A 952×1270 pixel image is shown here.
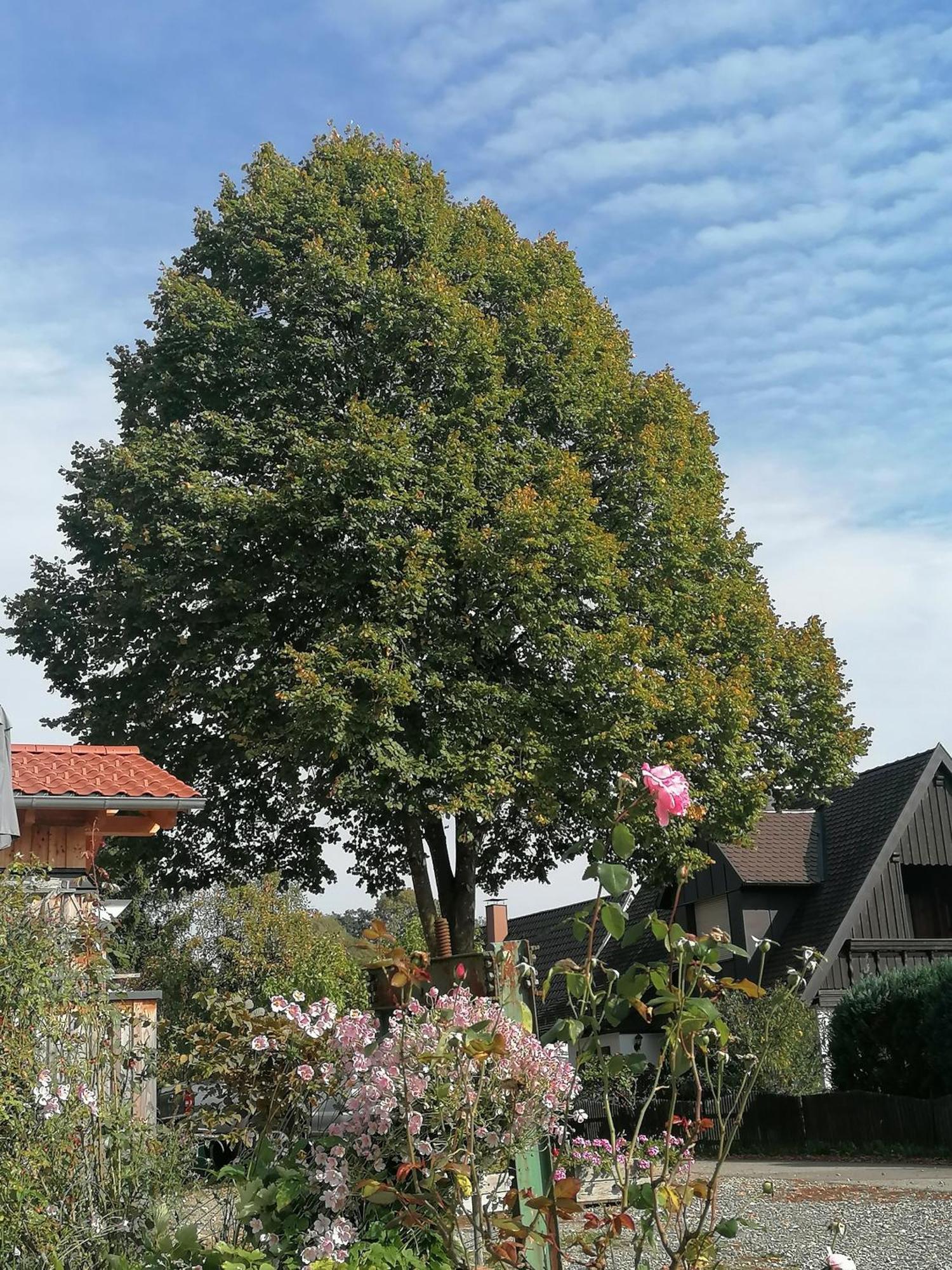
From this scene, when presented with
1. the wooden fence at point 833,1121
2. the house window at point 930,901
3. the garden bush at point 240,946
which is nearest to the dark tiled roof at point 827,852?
the house window at point 930,901

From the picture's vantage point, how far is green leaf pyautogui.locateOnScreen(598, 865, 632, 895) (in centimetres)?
384

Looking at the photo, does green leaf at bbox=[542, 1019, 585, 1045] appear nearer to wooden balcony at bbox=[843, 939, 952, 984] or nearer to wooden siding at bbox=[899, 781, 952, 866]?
wooden balcony at bbox=[843, 939, 952, 984]

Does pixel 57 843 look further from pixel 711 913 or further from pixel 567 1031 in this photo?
pixel 711 913

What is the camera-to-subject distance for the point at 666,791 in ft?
12.9

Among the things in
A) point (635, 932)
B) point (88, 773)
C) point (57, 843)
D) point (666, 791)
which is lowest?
point (635, 932)

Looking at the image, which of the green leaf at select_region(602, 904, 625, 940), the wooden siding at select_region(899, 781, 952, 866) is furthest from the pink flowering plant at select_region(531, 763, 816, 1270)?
the wooden siding at select_region(899, 781, 952, 866)

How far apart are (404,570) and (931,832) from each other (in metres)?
14.5

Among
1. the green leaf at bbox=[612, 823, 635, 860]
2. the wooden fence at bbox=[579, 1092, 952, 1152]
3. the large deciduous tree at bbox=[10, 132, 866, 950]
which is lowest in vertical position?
the wooden fence at bbox=[579, 1092, 952, 1152]

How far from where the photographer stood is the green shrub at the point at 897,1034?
19531 millimetres

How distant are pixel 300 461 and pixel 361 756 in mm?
4516

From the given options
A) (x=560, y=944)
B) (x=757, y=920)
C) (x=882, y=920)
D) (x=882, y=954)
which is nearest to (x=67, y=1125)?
(x=882, y=920)

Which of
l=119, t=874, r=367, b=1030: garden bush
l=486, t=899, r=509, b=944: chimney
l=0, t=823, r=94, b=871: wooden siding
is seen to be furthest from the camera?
l=119, t=874, r=367, b=1030: garden bush

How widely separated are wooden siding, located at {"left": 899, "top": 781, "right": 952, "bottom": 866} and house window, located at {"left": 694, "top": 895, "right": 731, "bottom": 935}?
4291mm

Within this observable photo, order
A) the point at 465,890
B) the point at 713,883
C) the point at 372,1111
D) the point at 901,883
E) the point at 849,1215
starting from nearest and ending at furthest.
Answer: the point at 372,1111, the point at 849,1215, the point at 465,890, the point at 901,883, the point at 713,883
